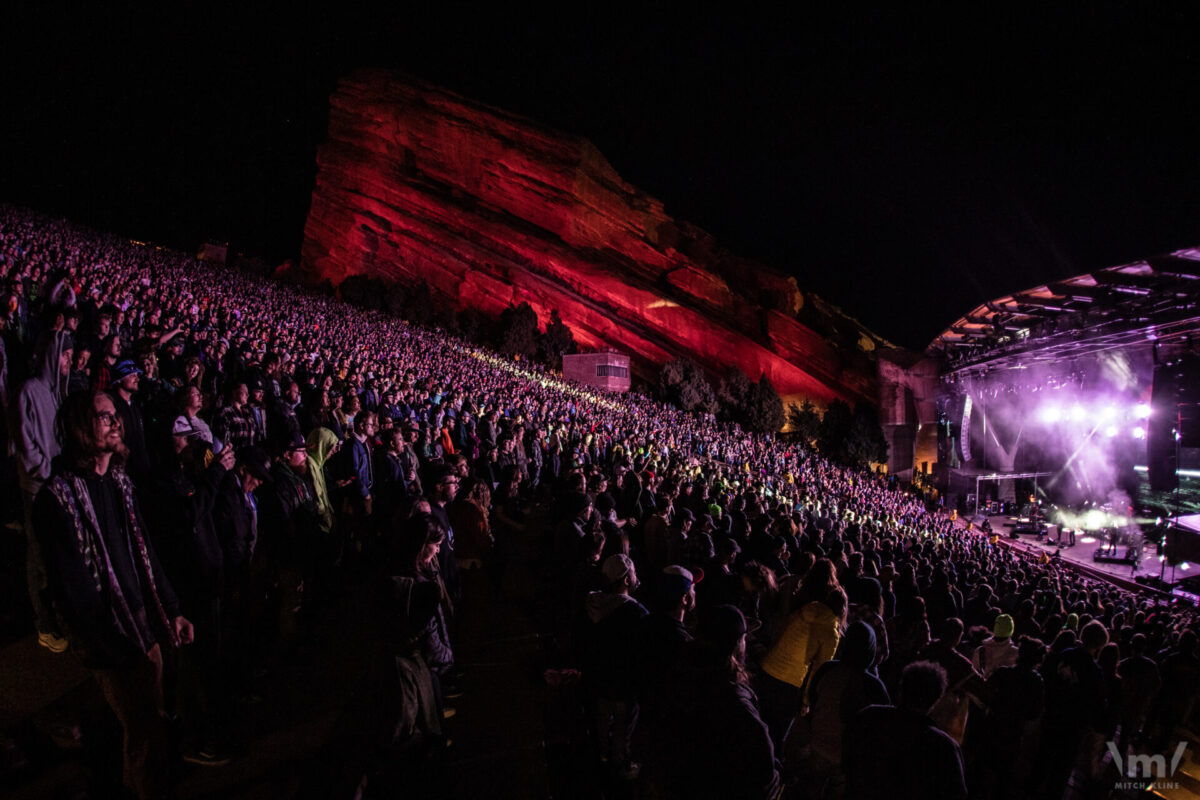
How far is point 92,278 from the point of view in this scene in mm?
12398

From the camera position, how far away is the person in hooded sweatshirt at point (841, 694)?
9.09 ft

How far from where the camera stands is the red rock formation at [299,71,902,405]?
5334cm

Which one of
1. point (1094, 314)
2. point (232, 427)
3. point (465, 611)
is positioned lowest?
point (465, 611)

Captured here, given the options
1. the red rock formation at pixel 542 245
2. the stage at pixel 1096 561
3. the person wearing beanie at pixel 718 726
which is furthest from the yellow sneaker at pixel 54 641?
the red rock formation at pixel 542 245

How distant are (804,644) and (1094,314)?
15487 millimetres

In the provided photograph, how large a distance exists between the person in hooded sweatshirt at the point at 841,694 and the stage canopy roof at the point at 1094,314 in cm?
1378

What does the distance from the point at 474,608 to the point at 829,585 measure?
379 cm

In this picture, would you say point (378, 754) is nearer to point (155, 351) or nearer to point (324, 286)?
point (155, 351)

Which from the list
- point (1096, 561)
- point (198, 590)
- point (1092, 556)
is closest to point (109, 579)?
point (198, 590)

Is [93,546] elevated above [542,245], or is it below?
below

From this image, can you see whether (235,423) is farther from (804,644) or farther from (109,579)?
(804,644)

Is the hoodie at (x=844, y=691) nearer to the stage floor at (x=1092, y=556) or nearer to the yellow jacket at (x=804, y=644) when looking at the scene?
the yellow jacket at (x=804, y=644)

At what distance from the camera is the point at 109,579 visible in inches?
90.5

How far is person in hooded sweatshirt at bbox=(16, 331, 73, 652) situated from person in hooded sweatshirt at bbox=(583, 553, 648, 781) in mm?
2395
